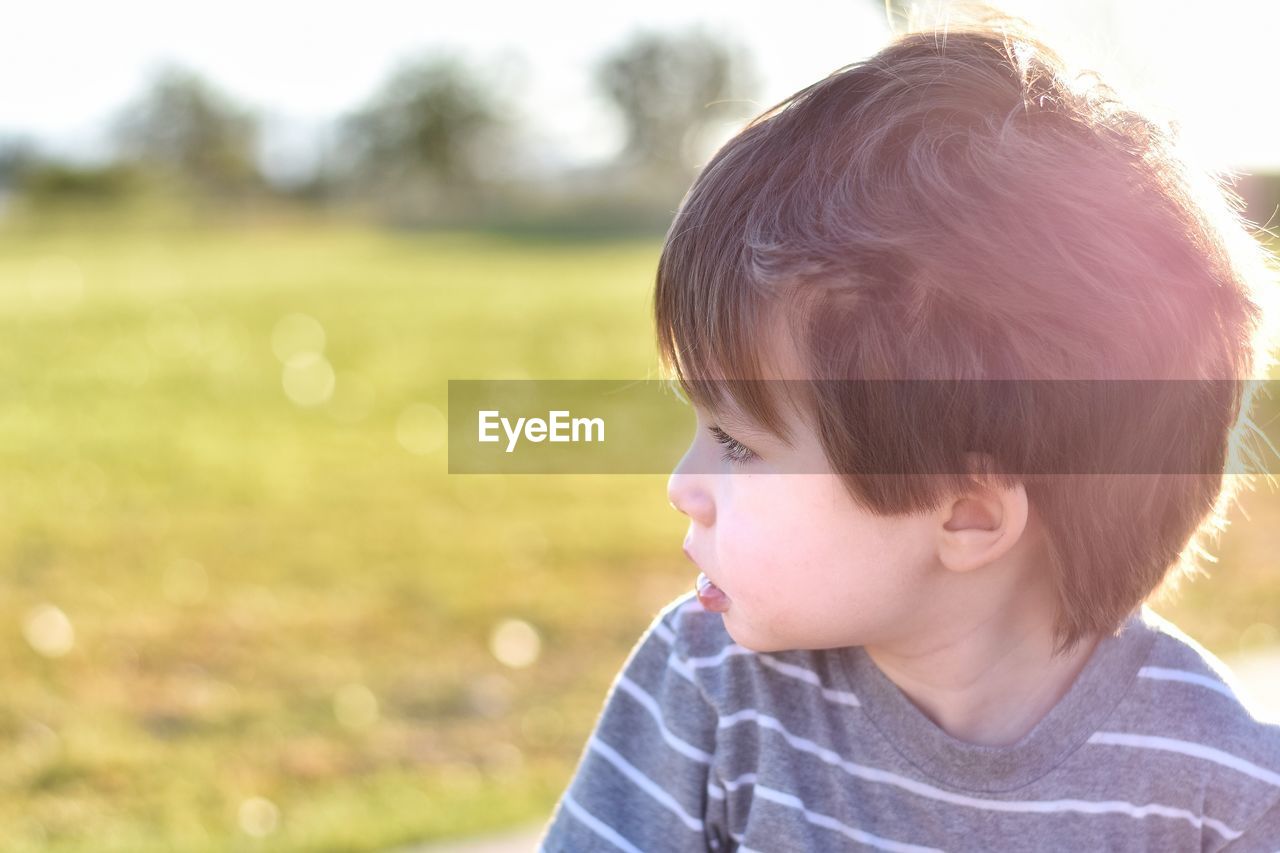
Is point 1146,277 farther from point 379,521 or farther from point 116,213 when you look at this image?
point 116,213

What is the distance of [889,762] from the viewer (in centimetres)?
131

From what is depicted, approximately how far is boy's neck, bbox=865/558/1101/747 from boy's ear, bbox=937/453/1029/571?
0.06m

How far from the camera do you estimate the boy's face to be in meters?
1.25

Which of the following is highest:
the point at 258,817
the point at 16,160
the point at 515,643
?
the point at 16,160

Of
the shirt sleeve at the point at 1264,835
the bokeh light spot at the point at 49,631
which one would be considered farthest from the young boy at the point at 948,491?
the bokeh light spot at the point at 49,631

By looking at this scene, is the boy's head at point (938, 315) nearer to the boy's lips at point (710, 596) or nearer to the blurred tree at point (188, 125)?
the boy's lips at point (710, 596)

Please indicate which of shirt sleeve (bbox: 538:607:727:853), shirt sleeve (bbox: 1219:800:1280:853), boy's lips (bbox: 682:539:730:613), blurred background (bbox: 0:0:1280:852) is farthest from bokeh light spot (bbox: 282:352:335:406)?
shirt sleeve (bbox: 1219:800:1280:853)

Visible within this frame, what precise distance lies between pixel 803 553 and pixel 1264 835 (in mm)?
488

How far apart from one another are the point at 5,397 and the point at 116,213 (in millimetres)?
20559

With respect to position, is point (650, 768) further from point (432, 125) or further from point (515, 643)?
point (432, 125)

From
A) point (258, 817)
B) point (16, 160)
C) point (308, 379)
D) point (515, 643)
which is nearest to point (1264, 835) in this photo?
point (258, 817)

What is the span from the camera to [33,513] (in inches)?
186

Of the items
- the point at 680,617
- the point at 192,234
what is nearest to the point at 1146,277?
the point at 680,617

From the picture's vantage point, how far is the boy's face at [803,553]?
4.09 ft
